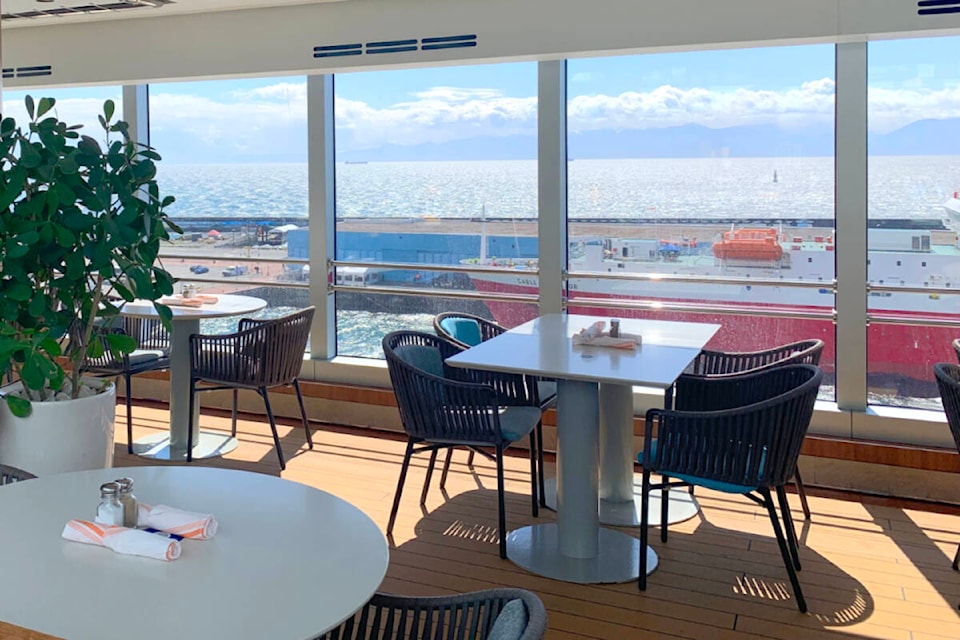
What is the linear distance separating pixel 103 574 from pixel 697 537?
2998 millimetres

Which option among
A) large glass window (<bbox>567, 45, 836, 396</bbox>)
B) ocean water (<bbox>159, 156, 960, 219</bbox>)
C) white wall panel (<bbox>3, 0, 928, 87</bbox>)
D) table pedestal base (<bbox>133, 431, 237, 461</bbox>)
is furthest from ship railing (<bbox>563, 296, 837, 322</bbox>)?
table pedestal base (<bbox>133, 431, 237, 461</bbox>)

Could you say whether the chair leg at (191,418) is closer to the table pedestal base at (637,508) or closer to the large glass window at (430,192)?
the large glass window at (430,192)

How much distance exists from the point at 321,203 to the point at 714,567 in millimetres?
3862

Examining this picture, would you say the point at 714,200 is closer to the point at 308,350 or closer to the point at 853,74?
the point at 853,74

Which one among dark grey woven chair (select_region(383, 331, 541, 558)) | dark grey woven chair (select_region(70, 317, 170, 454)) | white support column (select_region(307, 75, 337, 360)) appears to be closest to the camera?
dark grey woven chair (select_region(383, 331, 541, 558))

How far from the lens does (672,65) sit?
5398mm

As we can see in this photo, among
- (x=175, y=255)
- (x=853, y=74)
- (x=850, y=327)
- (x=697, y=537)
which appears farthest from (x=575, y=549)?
(x=175, y=255)

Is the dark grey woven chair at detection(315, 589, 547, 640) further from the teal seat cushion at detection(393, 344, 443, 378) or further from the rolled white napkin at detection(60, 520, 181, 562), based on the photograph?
the teal seat cushion at detection(393, 344, 443, 378)

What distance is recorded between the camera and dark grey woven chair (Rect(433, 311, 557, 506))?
14.8ft

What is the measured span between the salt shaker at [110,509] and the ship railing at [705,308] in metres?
4.05

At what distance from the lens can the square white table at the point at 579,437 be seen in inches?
140

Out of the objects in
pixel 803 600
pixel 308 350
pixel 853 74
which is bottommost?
pixel 803 600

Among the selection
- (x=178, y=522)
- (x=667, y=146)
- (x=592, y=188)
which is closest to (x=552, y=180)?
(x=592, y=188)

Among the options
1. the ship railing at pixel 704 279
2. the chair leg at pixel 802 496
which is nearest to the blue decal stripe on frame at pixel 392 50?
the ship railing at pixel 704 279
